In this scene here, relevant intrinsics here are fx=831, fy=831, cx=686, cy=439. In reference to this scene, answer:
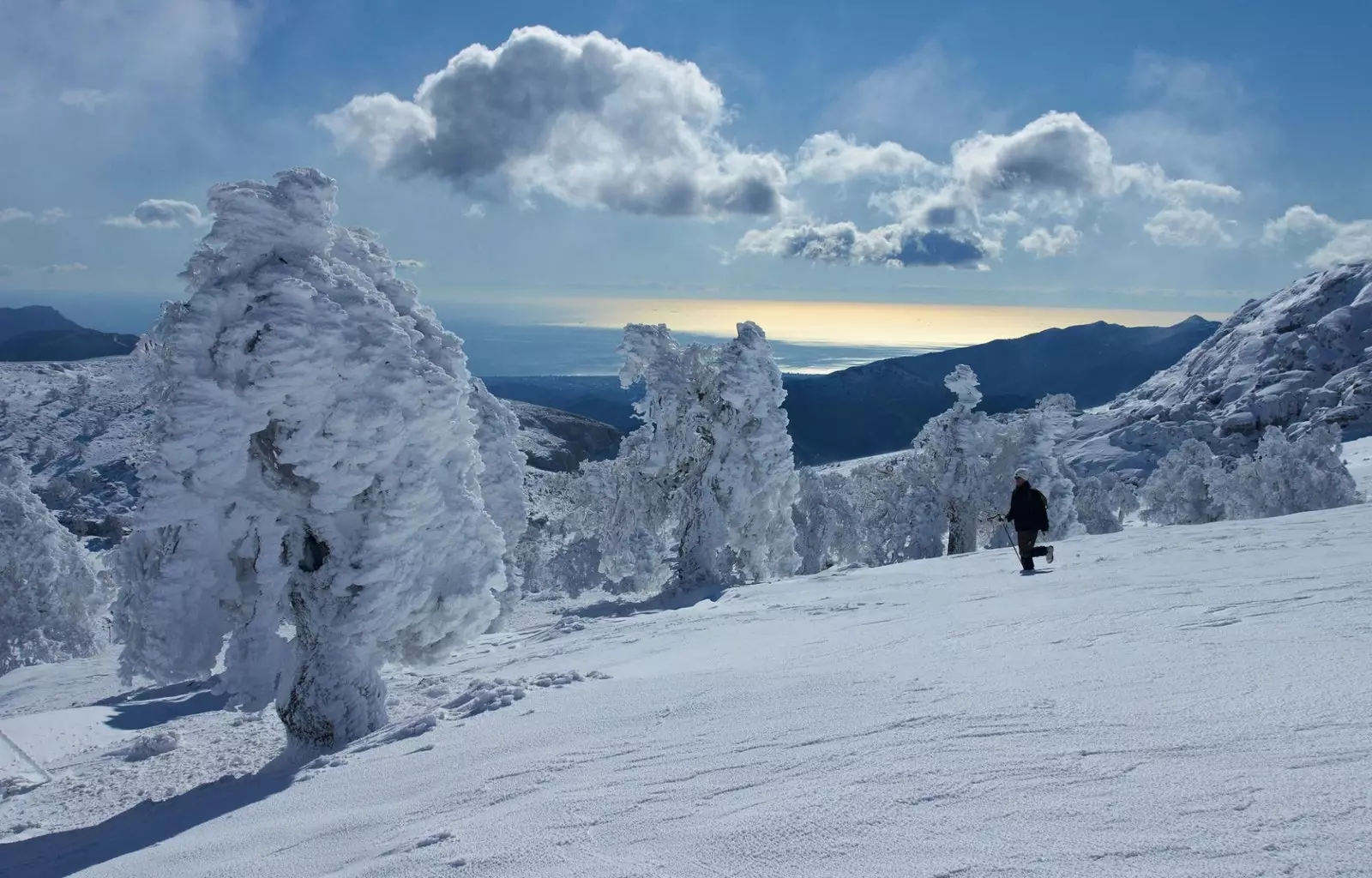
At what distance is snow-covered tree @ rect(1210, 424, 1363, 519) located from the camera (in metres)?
45.7

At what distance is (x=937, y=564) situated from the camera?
17.2 meters

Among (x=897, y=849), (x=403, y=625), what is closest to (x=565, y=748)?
(x=897, y=849)

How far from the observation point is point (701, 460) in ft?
88.1

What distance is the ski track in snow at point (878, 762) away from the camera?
3.69 meters

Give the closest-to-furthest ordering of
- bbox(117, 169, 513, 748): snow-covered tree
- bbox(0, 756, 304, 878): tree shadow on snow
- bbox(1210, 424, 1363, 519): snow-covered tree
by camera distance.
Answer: bbox(0, 756, 304, 878): tree shadow on snow, bbox(117, 169, 513, 748): snow-covered tree, bbox(1210, 424, 1363, 519): snow-covered tree

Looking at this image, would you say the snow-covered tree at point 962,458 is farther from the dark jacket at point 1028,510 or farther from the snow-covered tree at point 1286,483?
the snow-covered tree at point 1286,483

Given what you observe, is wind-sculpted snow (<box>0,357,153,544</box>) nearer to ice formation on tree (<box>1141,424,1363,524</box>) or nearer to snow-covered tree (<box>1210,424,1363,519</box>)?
ice formation on tree (<box>1141,424,1363,524</box>)

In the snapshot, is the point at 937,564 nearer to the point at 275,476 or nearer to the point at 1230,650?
the point at 1230,650

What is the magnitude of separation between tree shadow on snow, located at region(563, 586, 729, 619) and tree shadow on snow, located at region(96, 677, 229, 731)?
31.2 feet

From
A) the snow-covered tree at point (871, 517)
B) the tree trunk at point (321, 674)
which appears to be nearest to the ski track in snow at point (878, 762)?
the tree trunk at point (321, 674)

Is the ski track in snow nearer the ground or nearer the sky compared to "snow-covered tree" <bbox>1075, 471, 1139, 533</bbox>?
nearer the sky

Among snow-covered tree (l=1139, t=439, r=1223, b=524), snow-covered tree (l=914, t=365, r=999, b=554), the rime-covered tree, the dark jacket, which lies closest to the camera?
the dark jacket

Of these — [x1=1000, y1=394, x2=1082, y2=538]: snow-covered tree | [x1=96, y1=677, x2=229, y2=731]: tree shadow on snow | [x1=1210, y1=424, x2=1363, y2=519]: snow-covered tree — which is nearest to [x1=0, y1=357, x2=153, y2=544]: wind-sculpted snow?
[x1=96, y1=677, x2=229, y2=731]: tree shadow on snow

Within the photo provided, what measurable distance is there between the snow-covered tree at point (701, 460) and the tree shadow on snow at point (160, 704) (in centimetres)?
1188
